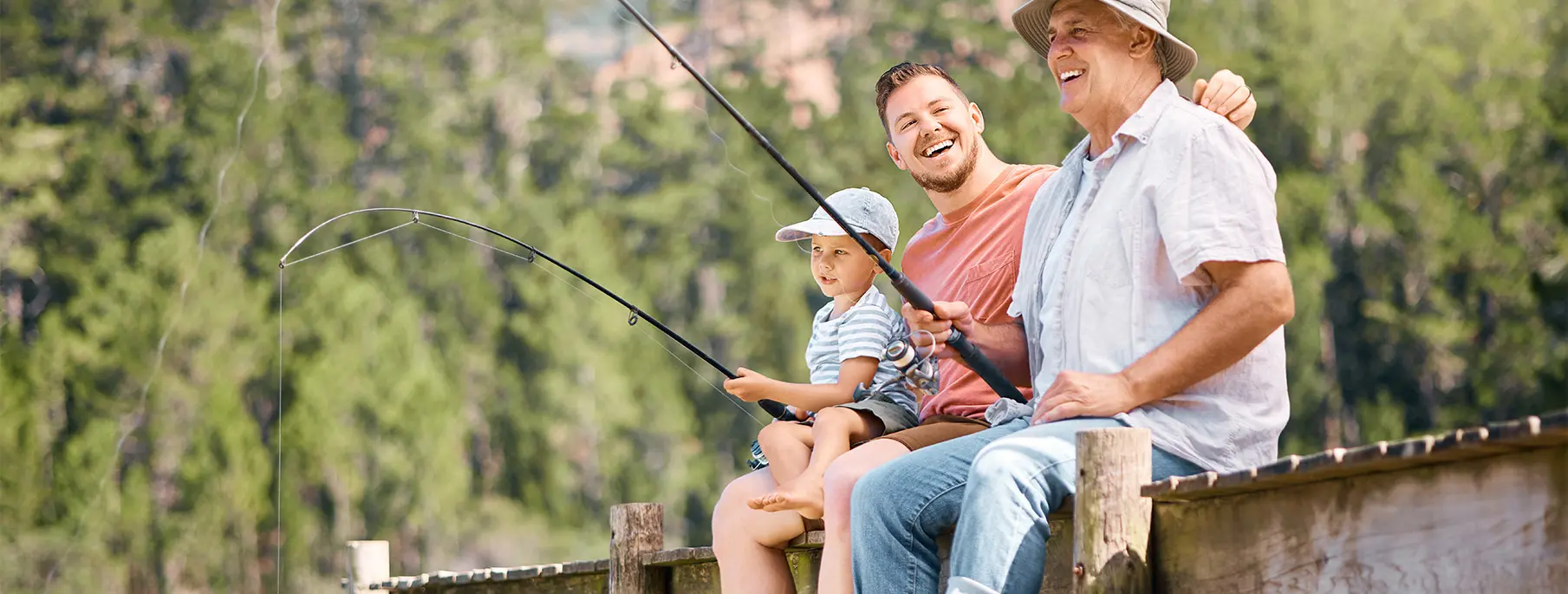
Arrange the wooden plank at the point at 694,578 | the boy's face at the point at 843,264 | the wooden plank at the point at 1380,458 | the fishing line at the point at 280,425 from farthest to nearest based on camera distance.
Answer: the fishing line at the point at 280,425 < the wooden plank at the point at 694,578 < the boy's face at the point at 843,264 < the wooden plank at the point at 1380,458

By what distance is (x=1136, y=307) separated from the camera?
8.33ft

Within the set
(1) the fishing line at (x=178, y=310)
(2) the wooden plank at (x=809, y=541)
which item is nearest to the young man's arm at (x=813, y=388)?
(2) the wooden plank at (x=809, y=541)

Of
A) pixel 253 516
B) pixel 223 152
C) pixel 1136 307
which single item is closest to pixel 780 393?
pixel 1136 307

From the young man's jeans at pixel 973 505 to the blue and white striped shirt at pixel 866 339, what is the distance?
0.58 meters

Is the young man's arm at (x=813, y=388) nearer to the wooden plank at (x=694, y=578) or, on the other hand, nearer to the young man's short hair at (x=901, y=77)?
the young man's short hair at (x=901, y=77)

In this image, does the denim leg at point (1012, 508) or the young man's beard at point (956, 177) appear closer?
the denim leg at point (1012, 508)

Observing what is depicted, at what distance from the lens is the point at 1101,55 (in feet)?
8.96

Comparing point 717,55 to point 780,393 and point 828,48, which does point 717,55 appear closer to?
point 828,48

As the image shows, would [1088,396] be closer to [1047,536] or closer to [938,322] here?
[1047,536]

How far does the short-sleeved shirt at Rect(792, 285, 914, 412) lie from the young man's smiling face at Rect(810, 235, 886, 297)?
0.03 m

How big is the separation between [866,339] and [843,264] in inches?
6.7

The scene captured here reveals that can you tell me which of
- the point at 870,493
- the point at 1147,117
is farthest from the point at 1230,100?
the point at 870,493

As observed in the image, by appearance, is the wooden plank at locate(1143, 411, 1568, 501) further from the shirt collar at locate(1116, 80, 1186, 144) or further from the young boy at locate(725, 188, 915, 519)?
the young boy at locate(725, 188, 915, 519)

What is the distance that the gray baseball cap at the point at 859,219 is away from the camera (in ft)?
11.0
